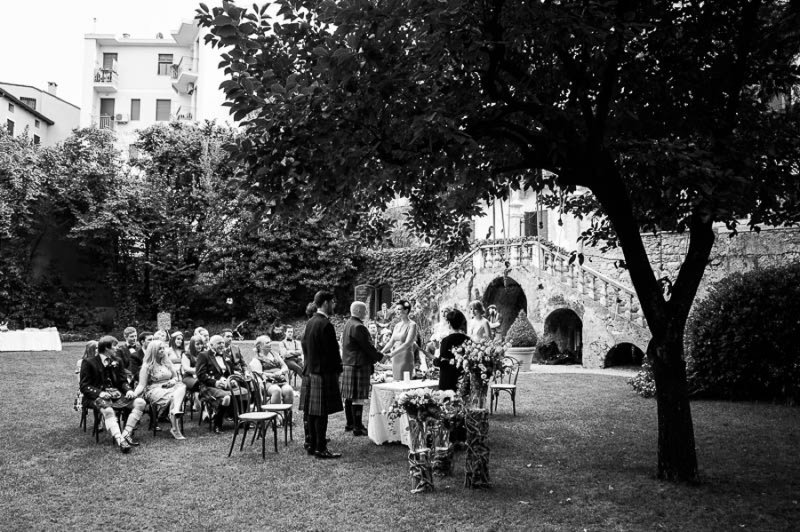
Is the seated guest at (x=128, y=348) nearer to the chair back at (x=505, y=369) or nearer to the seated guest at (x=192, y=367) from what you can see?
the seated guest at (x=192, y=367)

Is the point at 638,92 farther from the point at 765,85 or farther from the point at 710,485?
the point at 710,485

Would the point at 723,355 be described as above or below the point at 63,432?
above

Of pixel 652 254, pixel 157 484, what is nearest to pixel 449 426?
pixel 157 484

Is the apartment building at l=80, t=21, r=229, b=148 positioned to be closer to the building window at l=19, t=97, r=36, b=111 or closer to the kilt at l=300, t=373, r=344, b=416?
the building window at l=19, t=97, r=36, b=111

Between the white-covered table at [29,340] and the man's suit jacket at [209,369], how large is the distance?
1667cm

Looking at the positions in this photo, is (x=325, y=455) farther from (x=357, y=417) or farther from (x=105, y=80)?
(x=105, y=80)

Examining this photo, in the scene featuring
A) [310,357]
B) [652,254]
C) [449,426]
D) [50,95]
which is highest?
[50,95]

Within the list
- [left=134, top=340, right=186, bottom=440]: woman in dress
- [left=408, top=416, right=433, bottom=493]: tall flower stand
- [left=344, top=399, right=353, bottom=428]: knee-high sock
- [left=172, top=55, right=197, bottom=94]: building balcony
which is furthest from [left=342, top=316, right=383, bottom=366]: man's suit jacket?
[left=172, top=55, right=197, bottom=94]: building balcony

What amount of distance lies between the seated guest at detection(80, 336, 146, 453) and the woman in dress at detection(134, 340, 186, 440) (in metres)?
0.25

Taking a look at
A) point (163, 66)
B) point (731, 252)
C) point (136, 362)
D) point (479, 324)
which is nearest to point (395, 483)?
point (479, 324)

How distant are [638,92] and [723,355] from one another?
6845 mm

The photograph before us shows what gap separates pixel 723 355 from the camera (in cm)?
1212

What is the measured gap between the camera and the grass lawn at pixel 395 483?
559 centimetres

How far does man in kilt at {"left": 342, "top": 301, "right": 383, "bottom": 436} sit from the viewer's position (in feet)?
29.0
